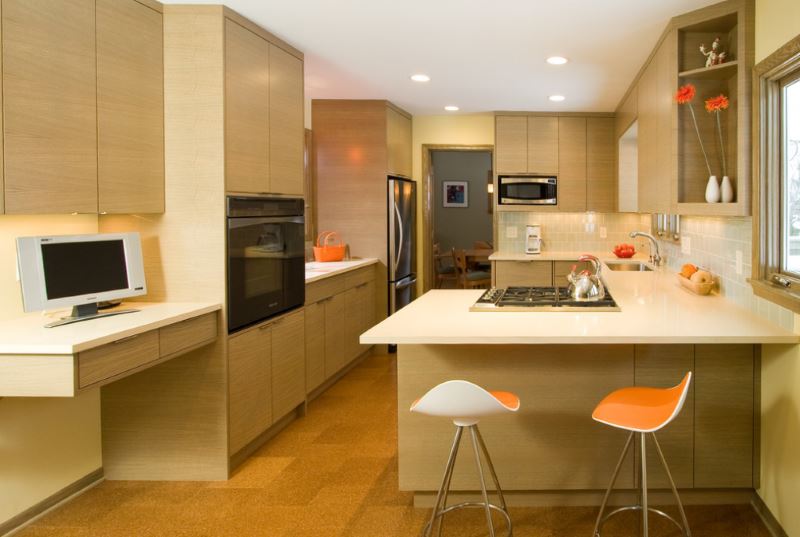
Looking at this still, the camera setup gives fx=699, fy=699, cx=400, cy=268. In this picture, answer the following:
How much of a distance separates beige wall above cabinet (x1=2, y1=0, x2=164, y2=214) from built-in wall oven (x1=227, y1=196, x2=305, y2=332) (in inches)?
16.8

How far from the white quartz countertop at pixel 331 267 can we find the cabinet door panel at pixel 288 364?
15.7 inches

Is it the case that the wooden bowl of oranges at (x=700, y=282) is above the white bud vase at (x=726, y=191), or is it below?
below

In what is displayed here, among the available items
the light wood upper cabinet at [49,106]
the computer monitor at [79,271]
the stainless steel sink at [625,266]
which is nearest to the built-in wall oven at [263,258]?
the computer monitor at [79,271]

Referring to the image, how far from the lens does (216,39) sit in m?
3.40

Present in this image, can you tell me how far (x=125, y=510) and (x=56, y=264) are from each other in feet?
3.76

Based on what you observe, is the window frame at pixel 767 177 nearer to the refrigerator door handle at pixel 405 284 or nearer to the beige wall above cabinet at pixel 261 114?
the beige wall above cabinet at pixel 261 114

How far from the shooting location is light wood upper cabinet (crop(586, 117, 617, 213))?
22.6 ft

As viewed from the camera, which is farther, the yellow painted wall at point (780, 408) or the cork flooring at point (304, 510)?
the cork flooring at point (304, 510)

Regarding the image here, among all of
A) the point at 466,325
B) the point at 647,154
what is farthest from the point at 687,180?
the point at 466,325

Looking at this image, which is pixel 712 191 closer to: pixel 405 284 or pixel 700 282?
pixel 700 282

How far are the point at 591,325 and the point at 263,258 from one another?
6.20 ft

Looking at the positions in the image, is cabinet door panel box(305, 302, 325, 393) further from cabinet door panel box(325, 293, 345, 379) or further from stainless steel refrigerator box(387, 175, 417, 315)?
stainless steel refrigerator box(387, 175, 417, 315)

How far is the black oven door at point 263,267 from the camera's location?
11.6 ft

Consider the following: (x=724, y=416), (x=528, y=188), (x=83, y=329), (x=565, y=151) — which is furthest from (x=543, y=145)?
(x=83, y=329)
